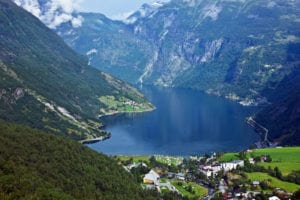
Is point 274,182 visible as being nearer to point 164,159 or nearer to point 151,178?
point 151,178

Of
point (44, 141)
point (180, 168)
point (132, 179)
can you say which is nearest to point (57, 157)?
point (44, 141)

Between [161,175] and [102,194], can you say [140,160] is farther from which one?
[102,194]

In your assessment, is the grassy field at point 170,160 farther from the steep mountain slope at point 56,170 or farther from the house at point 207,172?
the steep mountain slope at point 56,170

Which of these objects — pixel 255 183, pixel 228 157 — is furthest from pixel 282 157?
pixel 255 183

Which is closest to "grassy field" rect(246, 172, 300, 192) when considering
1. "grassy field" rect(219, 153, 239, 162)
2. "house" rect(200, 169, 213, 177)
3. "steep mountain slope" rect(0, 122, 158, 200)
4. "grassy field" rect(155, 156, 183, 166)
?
"house" rect(200, 169, 213, 177)

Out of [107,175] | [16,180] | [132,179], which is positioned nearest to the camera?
[16,180]

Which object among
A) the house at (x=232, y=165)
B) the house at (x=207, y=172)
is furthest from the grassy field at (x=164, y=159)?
the house at (x=232, y=165)
